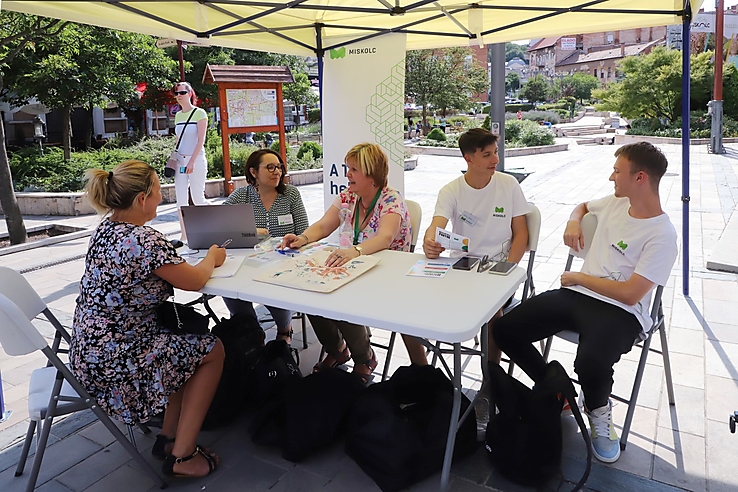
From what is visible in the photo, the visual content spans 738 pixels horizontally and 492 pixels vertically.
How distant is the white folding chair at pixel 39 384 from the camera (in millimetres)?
1969

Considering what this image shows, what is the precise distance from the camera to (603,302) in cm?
245

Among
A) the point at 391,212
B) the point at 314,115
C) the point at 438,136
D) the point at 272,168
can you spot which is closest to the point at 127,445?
the point at 391,212

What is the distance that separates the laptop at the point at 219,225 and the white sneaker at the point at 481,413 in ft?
4.55

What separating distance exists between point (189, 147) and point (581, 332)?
496 centimetres

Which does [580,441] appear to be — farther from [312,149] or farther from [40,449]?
[312,149]

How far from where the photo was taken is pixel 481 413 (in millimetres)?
2627

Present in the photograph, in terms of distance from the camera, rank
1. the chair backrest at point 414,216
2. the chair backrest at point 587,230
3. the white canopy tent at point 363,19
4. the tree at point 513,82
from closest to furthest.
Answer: the chair backrest at point 587,230 < the chair backrest at point 414,216 < the white canopy tent at point 363,19 < the tree at point 513,82

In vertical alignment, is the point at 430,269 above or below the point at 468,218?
below

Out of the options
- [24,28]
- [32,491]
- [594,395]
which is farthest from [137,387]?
[24,28]

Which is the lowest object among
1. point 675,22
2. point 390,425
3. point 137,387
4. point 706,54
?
point 390,425

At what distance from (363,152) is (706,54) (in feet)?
82.2

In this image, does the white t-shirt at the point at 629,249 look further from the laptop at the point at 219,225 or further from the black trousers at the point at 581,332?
the laptop at the point at 219,225

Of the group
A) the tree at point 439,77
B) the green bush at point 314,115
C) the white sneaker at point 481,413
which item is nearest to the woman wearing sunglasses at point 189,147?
the white sneaker at point 481,413

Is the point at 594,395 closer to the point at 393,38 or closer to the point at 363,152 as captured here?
the point at 363,152
